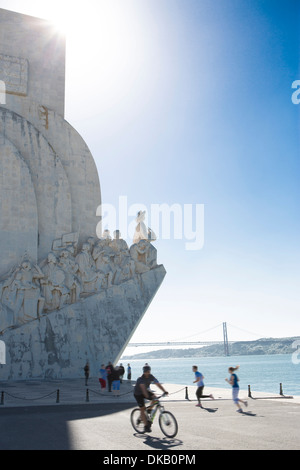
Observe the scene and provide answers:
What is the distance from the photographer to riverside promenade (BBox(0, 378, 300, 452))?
5734 millimetres

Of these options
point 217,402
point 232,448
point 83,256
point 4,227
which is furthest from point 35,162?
point 232,448

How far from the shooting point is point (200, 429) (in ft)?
22.7

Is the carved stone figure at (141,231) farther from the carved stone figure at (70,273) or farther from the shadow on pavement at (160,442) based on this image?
the shadow on pavement at (160,442)

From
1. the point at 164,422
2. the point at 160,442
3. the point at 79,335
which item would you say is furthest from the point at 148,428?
the point at 79,335

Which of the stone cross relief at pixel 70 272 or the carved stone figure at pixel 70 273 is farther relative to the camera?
the carved stone figure at pixel 70 273

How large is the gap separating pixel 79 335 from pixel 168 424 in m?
10.2

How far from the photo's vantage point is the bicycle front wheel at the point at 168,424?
6238mm

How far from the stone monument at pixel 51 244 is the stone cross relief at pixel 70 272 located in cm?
3

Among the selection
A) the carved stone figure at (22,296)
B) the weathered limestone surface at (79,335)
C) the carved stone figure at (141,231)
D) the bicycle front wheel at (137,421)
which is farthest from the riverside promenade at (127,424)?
the carved stone figure at (141,231)

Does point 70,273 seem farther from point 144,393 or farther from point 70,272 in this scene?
point 144,393

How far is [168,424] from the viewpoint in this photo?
631 centimetres

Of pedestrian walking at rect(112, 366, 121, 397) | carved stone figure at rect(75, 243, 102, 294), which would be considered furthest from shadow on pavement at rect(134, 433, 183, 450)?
carved stone figure at rect(75, 243, 102, 294)
